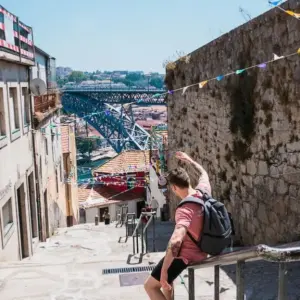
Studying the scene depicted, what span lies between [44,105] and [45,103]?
21cm

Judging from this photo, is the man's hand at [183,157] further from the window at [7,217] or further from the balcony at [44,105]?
the balcony at [44,105]

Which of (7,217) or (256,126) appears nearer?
(256,126)

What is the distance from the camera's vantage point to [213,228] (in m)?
2.97

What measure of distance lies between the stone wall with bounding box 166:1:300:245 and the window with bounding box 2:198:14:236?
403cm

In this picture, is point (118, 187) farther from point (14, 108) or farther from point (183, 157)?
point (183, 157)

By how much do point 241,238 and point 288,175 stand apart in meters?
2.07

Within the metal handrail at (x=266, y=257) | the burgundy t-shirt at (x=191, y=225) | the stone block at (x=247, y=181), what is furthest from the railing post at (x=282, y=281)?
the stone block at (x=247, y=181)

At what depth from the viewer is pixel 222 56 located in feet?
24.7

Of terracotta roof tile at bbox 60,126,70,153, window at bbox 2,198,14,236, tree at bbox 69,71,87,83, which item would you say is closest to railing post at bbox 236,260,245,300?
window at bbox 2,198,14,236

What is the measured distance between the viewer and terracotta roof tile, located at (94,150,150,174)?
84.9ft

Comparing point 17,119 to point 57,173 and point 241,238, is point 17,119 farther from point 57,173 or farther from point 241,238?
point 57,173

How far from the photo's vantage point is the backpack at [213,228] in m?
2.96

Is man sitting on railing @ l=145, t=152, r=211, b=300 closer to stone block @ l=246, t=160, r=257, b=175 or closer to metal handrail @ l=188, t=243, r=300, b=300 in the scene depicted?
metal handrail @ l=188, t=243, r=300, b=300

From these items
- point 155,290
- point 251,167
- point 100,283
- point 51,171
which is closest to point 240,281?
point 155,290
